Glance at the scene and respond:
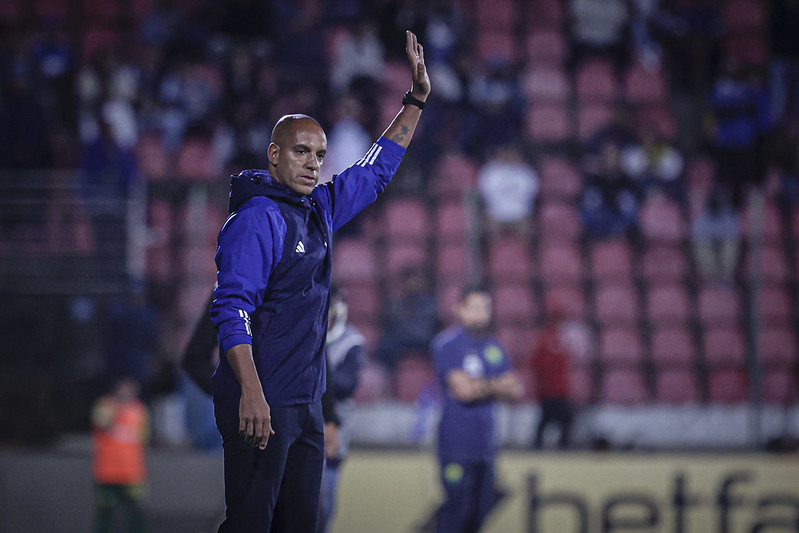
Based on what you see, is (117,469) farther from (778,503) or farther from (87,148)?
(778,503)

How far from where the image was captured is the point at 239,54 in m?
12.5

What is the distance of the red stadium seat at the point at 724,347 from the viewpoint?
9.76 m

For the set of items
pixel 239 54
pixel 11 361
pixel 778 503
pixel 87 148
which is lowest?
pixel 778 503

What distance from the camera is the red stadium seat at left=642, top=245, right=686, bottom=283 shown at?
997 centimetres

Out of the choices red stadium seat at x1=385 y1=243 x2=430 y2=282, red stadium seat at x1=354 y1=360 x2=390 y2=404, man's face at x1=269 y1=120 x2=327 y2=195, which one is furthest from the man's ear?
red stadium seat at x1=385 y1=243 x2=430 y2=282

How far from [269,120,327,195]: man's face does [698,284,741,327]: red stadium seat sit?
21.8 ft

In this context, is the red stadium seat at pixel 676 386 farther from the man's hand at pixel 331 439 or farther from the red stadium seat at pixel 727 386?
the man's hand at pixel 331 439

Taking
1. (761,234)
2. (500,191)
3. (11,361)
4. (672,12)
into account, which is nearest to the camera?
(761,234)

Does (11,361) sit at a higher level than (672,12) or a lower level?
lower

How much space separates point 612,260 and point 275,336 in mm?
7407

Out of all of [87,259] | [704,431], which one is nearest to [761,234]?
[704,431]

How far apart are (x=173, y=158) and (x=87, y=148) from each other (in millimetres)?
989

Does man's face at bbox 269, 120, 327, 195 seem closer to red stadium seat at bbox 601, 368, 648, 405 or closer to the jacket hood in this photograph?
the jacket hood

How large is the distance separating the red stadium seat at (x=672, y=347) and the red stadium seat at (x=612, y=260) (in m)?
0.69
